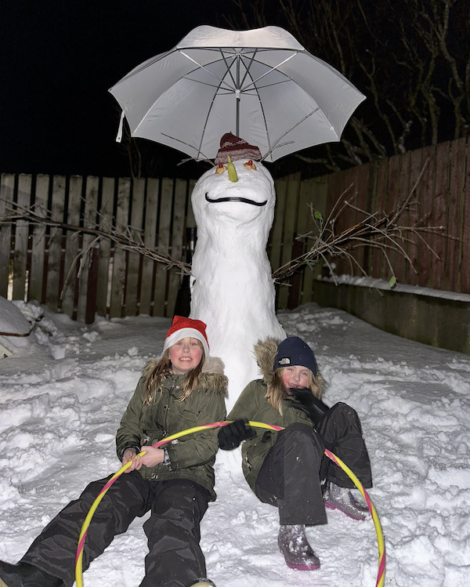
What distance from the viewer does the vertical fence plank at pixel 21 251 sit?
5.82 metres

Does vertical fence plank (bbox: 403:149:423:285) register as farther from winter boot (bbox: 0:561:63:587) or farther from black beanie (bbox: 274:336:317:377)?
winter boot (bbox: 0:561:63:587)

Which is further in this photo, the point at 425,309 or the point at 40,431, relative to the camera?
the point at 425,309

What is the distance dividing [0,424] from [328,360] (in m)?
2.46

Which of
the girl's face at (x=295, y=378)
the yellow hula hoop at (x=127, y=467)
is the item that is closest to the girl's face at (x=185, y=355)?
the yellow hula hoop at (x=127, y=467)

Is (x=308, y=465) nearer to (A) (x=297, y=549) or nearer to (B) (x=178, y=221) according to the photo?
(A) (x=297, y=549)

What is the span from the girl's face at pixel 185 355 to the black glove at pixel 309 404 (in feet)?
1.60

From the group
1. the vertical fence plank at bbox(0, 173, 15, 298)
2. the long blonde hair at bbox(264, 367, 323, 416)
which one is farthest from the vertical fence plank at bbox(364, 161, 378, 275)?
the vertical fence plank at bbox(0, 173, 15, 298)

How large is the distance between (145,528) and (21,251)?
495 cm

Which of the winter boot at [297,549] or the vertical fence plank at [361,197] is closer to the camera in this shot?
the winter boot at [297,549]

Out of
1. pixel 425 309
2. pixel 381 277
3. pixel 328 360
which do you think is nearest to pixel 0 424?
pixel 328 360

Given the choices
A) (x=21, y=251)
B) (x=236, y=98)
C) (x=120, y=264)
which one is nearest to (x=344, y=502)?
(x=236, y=98)

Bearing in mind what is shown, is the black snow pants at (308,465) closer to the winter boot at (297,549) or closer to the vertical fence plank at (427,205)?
the winter boot at (297,549)

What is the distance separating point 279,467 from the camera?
6.25 ft

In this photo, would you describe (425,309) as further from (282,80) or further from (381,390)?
(282,80)
